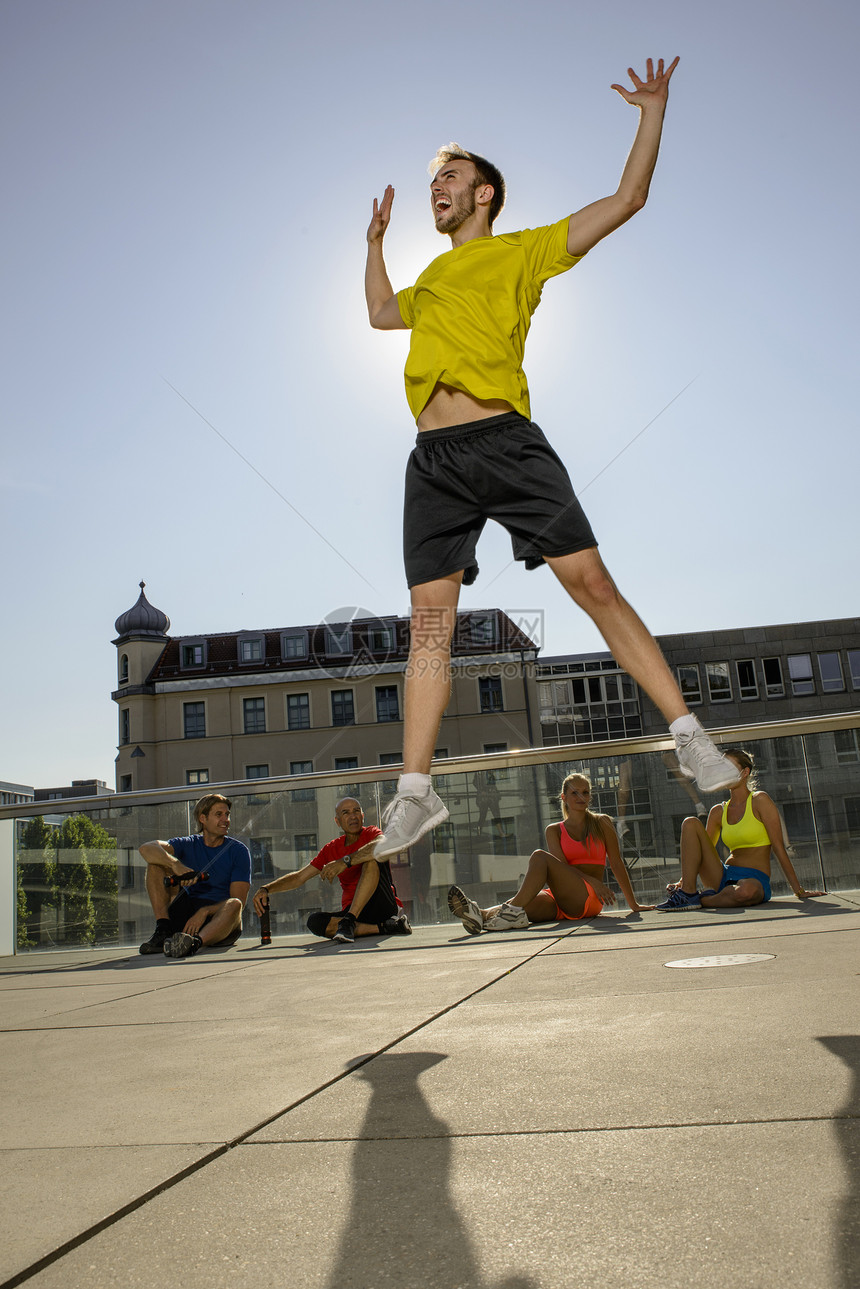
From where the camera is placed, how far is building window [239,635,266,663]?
169 feet

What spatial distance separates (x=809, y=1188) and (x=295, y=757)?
1911 inches

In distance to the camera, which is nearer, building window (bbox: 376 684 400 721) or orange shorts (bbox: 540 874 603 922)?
orange shorts (bbox: 540 874 603 922)

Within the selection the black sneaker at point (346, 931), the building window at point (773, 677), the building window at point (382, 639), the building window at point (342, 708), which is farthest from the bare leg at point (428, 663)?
the building window at point (382, 639)

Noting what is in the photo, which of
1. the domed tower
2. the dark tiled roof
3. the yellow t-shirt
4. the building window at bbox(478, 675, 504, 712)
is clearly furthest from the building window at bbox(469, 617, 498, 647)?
the yellow t-shirt

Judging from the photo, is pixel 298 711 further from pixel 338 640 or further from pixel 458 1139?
pixel 458 1139

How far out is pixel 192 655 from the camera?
51500 millimetres

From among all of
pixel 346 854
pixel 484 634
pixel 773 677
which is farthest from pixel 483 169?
pixel 773 677

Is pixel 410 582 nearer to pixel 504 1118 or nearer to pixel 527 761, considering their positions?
pixel 504 1118

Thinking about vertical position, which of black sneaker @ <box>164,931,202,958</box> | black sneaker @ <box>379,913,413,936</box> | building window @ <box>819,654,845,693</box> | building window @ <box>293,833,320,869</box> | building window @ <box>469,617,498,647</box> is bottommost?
black sneaker @ <box>379,913,413,936</box>

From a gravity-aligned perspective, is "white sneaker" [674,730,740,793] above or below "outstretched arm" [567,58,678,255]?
below

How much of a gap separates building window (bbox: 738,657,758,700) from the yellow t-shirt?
4741cm

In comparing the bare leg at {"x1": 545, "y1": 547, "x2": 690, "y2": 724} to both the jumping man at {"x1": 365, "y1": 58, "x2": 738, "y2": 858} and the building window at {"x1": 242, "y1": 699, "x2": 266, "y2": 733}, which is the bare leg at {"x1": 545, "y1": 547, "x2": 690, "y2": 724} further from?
the building window at {"x1": 242, "y1": 699, "x2": 266, "y2": 733}

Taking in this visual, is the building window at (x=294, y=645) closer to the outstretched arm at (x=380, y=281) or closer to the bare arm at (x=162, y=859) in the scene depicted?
the bare arm at (x=162, y=859)

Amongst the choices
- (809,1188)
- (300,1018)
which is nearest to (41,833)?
(300,1018)
